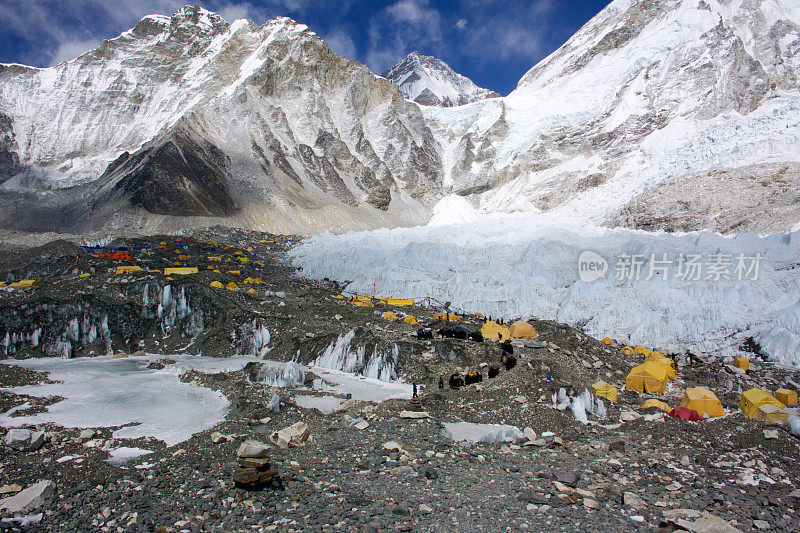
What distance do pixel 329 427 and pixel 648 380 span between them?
31.9ft

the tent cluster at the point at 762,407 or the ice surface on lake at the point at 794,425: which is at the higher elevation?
the ice surface on lake at the point at 794,425

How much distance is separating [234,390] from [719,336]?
1859 cm

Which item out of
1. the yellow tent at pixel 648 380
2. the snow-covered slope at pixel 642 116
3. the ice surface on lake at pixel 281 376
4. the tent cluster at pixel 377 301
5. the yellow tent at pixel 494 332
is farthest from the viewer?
the snow-covered slope at pixel 642 116

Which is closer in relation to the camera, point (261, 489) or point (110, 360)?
point (261, 489)

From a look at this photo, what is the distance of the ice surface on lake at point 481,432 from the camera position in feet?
29.4

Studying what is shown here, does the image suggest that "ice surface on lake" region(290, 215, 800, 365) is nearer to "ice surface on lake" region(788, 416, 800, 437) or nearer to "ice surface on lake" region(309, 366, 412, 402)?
"ice surface on lake" region(788, 416, 800, 437)

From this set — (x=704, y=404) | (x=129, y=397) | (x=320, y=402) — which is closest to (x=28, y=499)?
(x=129, y=397)

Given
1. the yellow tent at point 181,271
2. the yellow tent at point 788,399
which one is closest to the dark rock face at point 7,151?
the yellow tent at point 181,271

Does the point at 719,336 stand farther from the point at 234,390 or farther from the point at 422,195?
the point at 422,195

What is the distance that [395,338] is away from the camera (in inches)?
597

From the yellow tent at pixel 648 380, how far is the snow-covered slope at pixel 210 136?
159 feet

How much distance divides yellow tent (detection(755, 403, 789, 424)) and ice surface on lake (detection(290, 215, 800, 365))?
23.7 ft

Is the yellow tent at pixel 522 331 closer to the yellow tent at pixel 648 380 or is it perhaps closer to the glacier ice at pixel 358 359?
the yellow tent at pixel 648 380

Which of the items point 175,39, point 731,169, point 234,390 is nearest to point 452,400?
point 234,390
